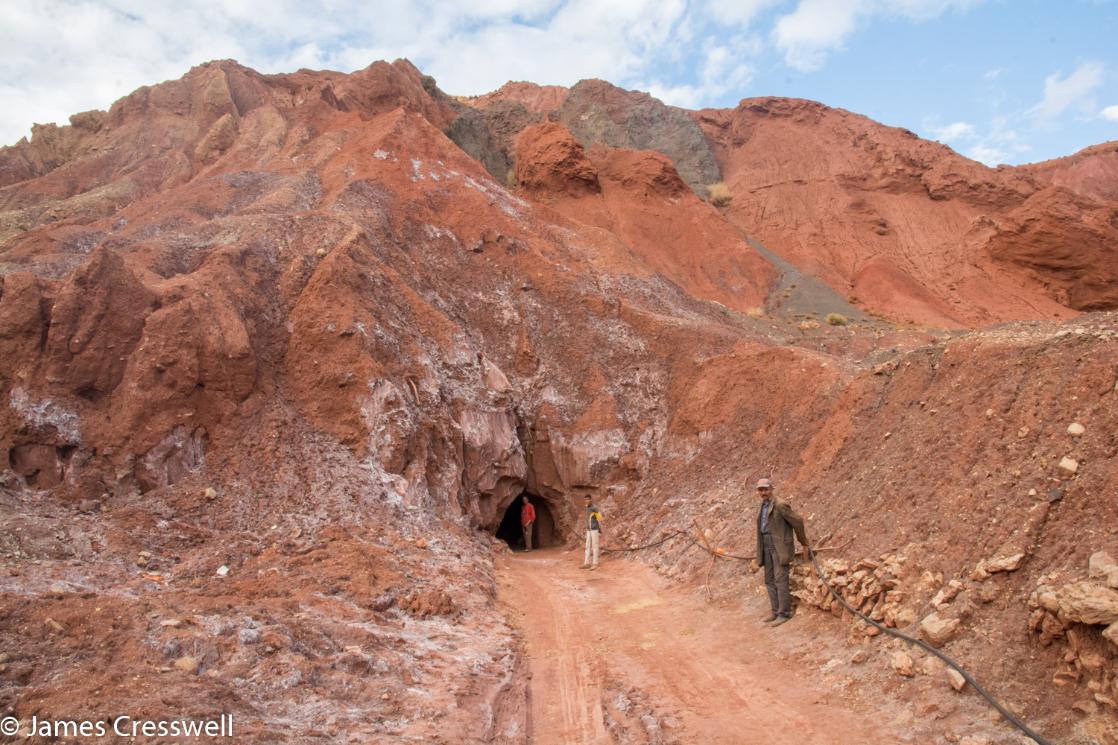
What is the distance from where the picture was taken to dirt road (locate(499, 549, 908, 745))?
5.84m

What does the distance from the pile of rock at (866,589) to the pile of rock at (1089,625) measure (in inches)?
56.4

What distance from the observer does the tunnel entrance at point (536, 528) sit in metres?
18.3

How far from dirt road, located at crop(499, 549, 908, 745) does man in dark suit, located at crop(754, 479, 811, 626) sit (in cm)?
27

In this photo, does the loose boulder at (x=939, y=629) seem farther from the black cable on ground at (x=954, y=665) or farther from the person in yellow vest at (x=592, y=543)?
the person in yellow vest at (x=592, y=543)

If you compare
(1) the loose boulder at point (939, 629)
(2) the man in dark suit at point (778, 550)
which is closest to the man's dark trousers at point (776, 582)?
(2) the man in dark suit at point (778, 550)

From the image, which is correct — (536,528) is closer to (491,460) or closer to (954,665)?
(491,460)

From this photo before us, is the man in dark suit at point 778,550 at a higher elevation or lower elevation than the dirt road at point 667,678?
higher

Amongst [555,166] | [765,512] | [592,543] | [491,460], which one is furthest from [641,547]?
[555,166]

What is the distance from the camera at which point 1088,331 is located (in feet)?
25.9

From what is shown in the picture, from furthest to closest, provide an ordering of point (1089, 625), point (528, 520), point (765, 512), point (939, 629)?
point (528, 520) < point (765, 512) < point (939, 629) < point (1089, 625)

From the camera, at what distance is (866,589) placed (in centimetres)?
714

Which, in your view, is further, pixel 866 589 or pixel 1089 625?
pixel 866 589

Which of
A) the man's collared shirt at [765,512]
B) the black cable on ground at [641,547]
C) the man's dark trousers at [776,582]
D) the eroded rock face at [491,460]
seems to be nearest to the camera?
the man's dark trousers at [776,582]

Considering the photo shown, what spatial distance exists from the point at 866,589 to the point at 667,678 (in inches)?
87.1
